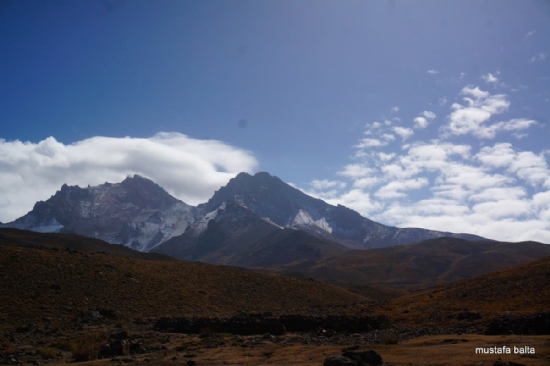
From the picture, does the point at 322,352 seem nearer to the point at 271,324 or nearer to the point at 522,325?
the point at 271,324

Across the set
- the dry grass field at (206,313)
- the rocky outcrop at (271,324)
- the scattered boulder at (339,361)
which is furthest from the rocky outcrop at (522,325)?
the scattered boulder at (339,361)

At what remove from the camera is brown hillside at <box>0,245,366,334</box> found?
3641cm

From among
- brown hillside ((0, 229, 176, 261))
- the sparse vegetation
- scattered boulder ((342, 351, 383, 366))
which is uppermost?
brown hillside ((0, 229, 176, 261))

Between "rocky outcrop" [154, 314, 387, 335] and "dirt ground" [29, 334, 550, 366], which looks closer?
"dirt ground" [29, 334, 550, 366]

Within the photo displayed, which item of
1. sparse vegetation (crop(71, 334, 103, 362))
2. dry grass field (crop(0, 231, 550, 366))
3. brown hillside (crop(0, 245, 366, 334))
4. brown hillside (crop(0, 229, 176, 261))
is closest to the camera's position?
dry grass field (crop(0, 231, 550, 366))

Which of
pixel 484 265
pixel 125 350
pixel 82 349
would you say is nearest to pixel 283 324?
pixel 125 350

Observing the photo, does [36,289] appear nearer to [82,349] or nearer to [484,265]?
[82,349]

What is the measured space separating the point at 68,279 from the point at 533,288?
44.0 meters

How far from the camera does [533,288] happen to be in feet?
131

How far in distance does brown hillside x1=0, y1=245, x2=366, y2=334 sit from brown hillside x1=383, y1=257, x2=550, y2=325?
11.0 metres

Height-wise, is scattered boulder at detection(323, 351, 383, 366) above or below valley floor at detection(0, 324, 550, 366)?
above

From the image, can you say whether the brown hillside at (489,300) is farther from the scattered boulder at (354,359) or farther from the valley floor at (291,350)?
the scattered boulder at (354,359)

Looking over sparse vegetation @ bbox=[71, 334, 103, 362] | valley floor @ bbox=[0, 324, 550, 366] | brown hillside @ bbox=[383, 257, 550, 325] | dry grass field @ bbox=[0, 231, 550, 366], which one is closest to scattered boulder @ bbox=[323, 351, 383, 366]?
valley floor @ bbox=[0, 324, 550, 366]

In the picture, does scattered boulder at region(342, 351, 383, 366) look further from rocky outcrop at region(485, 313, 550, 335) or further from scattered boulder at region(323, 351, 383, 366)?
rocky outcrop at region(485, 313, 550, 335)
